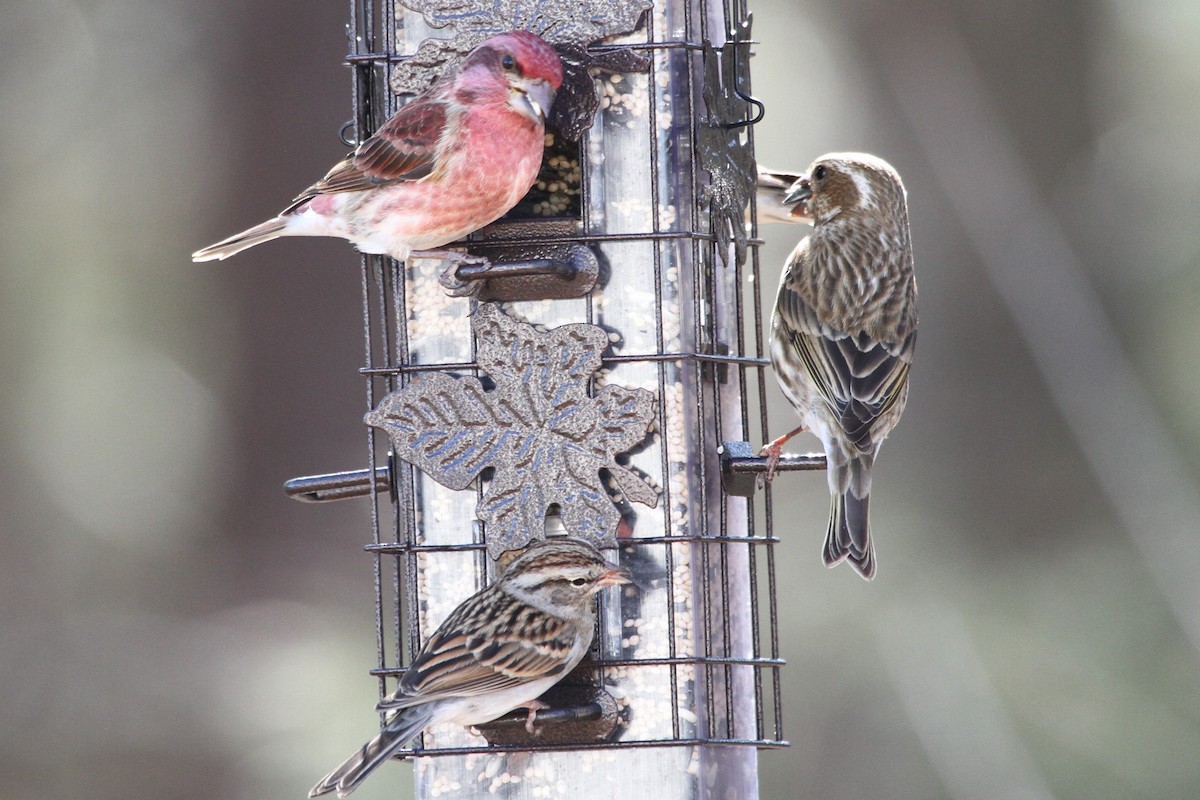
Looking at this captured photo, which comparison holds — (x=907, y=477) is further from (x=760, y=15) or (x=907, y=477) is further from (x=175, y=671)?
(x=175, y=671)

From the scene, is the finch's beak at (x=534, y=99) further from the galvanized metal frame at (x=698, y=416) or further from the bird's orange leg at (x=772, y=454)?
the bird's orange leg at (x=772, y=454)

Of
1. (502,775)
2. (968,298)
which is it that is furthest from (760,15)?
(502,775)

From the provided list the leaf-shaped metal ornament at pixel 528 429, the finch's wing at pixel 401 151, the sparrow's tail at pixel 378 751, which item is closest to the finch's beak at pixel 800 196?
the leaf-shaped metal ornament at pixel 528 429

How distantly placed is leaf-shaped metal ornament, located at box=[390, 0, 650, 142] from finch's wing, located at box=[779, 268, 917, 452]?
1.18 m

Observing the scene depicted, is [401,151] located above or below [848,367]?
above

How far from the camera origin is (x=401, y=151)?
19.9ft

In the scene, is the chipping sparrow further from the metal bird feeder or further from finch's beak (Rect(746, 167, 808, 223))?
finch's beak (Rect(746, 167, 808, 223))

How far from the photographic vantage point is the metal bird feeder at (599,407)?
6098 millimetres

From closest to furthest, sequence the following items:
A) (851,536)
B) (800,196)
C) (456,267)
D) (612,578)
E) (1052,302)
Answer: (612,578), (456,267), (851,536), (800,196), (1052,302)

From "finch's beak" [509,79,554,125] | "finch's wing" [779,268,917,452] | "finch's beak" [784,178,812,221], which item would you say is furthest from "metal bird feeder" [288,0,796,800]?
"finch's beak" [784,178,812,221]

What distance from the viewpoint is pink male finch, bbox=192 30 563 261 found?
19.6 feet

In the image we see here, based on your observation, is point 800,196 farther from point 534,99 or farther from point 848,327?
point 534,99

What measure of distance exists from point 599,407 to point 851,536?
1.18 metres

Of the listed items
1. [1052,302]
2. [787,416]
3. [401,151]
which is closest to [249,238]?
[401,151]
